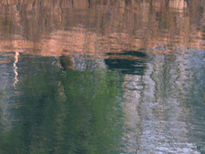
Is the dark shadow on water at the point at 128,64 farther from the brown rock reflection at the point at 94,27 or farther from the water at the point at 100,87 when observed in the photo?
the brown rock reflection at the point at 94,27

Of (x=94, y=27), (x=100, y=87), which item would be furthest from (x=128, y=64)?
(x=94, y=27)

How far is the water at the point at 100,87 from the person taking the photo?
862 centimetres

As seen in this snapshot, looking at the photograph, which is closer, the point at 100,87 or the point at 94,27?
the point at 100,87

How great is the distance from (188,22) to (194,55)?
912 cm

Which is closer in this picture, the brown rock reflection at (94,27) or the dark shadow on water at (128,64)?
the dark shadow on water at (128,64)

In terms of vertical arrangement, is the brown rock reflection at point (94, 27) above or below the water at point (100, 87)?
above

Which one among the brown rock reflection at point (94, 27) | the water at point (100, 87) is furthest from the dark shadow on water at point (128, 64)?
the brown rock reflection at point (94, 27)

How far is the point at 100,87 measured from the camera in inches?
468

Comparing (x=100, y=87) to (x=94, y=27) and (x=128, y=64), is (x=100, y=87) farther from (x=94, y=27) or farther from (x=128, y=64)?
(x=94, y=27)

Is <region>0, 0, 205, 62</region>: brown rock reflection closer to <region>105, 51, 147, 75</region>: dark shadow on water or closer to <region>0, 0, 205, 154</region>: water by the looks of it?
<region>0, 0, 205, 154</region>: water

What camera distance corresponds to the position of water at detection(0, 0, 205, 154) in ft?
28.3

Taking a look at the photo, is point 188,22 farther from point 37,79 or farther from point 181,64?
point 37,79

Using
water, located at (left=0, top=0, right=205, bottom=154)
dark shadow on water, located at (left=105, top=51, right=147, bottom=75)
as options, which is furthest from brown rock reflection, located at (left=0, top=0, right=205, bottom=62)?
dark shadow on water, located at (left=105, top=51, right=147, bottom=75)

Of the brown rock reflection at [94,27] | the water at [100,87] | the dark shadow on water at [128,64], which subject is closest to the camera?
the water at [100,87]
